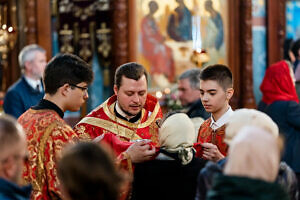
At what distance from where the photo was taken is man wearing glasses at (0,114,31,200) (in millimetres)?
2227

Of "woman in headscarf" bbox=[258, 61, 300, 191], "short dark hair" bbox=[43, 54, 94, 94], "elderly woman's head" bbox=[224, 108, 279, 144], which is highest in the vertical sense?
"short dark hair" bbox=[43, 54, 94, 94]

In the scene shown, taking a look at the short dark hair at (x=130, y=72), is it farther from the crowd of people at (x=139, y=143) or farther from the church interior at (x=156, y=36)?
the church interior at (x=156, y=36)

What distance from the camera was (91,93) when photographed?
9008 mm

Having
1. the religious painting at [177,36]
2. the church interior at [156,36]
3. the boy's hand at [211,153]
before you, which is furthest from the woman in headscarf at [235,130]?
the religious painting at [177,36]

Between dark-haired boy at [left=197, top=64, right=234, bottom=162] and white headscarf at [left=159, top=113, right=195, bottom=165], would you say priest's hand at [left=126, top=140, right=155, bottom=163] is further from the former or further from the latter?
dark-haired boy at [left=197, top=64, right=234, bottom=162]

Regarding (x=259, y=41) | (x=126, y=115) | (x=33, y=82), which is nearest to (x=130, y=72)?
(x=126, y=115)

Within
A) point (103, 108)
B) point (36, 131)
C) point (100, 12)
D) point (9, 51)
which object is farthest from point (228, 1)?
point (36, 131)

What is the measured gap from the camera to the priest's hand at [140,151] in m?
3.21

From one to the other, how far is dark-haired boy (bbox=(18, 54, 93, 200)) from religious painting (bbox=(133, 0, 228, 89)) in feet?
17.3

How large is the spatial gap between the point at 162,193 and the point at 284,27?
7676mm

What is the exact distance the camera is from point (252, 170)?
80.0 inches

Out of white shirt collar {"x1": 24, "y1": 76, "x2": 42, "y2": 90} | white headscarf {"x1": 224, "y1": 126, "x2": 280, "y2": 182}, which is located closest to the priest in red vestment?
white shirt collar {"x1": 24, "y1": 76, "x2": 42, "y2": 90}

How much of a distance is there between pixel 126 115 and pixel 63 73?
1.00 m

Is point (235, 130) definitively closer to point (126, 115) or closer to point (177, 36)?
point (126, 115)
